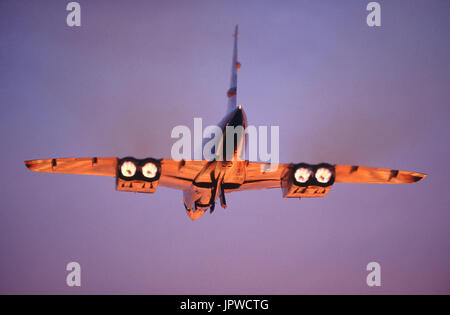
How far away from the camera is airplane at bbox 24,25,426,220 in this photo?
334 inches

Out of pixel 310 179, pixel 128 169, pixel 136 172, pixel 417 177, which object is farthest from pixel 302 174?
pixel 128 169

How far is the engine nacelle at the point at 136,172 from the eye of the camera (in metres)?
8.41

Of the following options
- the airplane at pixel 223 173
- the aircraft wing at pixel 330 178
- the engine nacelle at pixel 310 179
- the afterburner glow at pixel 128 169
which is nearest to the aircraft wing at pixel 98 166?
the airplane at pixel 223 173

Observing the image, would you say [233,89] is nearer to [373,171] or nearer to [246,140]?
[246,140]

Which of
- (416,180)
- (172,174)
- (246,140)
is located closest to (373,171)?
(416,180)

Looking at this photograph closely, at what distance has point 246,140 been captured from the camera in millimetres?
9852

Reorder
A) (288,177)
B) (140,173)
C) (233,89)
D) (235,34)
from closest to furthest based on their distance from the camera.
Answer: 1. (140,173)
2. (288,177)
3. (233,89)
4. (235,34)

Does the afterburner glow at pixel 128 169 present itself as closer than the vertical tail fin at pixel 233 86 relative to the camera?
Yes

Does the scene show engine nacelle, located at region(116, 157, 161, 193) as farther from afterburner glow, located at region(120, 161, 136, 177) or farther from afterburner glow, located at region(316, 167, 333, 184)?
afterburner glow, located at region(316, 167, 333, 184)

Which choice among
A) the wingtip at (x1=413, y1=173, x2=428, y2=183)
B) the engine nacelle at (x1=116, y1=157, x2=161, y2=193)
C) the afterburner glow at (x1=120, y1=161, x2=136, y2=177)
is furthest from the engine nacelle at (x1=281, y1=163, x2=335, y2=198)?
the afterburner glow at (x1=120, y1=161, x2=136, y2=177)

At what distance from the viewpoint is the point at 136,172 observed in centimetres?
849

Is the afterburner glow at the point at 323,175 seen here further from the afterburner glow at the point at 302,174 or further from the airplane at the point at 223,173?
the afterburner glow at the point at 302,174

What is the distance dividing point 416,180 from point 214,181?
5921 millimetres

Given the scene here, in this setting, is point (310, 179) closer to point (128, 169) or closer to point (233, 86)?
point (233, 86)
